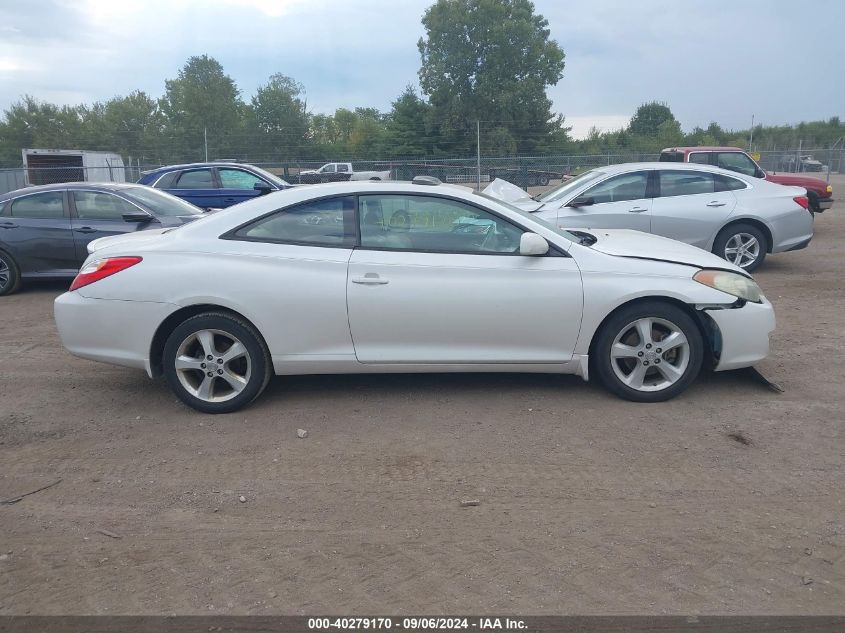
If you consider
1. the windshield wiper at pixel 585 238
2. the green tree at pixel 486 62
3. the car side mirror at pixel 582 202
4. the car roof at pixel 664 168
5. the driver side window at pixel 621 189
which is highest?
the green tree at pixel 486 62

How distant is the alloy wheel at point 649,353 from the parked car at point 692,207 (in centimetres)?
461

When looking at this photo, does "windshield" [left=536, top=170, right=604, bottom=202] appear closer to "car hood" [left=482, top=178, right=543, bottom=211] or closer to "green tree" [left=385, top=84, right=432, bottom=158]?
"car hood" [left=482, top=178, right=543, bottom=211]

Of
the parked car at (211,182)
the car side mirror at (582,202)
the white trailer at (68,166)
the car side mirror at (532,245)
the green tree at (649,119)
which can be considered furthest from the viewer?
the green tree at (649,119)

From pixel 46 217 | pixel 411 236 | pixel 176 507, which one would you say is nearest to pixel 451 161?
pixel 46 217

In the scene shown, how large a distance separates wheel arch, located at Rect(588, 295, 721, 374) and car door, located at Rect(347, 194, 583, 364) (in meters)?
0.19

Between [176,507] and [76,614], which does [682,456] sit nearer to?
[176,507]

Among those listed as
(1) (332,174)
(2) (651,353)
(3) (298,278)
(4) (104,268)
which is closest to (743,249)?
(2) (651,353)

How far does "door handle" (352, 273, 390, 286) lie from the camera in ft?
15.4

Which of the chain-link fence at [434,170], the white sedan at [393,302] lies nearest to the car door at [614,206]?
the white sedan at [393,302]

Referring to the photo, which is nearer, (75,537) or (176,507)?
(75,537)

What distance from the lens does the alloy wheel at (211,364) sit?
188 inches

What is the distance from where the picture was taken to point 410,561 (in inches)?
123

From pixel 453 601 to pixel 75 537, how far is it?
1.88m

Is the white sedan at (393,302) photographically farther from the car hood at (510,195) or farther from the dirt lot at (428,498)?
the car hood at (510,195)
